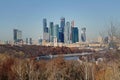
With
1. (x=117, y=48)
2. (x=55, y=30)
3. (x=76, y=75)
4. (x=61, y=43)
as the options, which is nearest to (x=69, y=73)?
(x=76, y=75)

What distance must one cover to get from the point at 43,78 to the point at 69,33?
8775 cm

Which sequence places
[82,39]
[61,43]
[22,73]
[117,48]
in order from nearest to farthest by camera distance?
[117,48] → [22,73] → [61,43] → [82,39]

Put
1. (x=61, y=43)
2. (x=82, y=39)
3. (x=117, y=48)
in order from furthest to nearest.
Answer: (x=82, y=39), (x=61, y=43), (x=117, y=48)

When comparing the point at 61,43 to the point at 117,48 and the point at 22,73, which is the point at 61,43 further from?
the point at 117,48

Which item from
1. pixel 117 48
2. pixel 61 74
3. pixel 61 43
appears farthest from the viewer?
pixel 61 43

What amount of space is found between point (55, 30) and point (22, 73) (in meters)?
91.7

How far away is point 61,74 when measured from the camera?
23.9m

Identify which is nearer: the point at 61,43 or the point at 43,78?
the point at 43,78

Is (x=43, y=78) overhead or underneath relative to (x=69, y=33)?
underneath

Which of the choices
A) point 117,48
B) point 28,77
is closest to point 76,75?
point 28,77

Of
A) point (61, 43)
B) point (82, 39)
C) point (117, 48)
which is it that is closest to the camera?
point (117, 48)

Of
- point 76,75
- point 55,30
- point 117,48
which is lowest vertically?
point 76,75

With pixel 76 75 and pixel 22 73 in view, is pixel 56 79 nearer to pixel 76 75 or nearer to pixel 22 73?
pixel 22 73

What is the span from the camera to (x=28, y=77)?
21.1 metres
